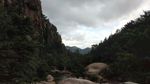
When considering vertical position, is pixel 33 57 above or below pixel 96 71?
below

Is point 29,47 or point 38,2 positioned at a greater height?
point 38,2

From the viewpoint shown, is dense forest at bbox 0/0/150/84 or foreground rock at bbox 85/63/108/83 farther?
foreground rock at bbox 85/63/108/83

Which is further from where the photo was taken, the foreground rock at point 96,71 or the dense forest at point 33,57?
the foreground rock at point 96,71

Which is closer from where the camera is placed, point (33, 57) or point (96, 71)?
point (33, 57)

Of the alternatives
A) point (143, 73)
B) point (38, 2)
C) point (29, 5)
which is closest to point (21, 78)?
point (143, 73)

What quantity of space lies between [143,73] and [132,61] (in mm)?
4438

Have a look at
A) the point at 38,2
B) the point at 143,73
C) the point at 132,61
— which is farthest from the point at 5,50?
the point at 38,2

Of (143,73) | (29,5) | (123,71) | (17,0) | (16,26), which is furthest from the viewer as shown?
(29,5)

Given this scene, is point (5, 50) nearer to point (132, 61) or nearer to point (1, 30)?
point (1, 30)

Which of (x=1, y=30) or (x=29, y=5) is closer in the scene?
(x=1, y=30)

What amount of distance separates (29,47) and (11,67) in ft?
6.92

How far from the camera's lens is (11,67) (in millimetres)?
26219

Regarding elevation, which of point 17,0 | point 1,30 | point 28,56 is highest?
point 17,0

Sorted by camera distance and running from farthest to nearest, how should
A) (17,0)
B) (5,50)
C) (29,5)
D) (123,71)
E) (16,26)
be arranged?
1. (29,5)
2. (17,0)
3. (123,71)
4. (16,26)
5. (5,50)
